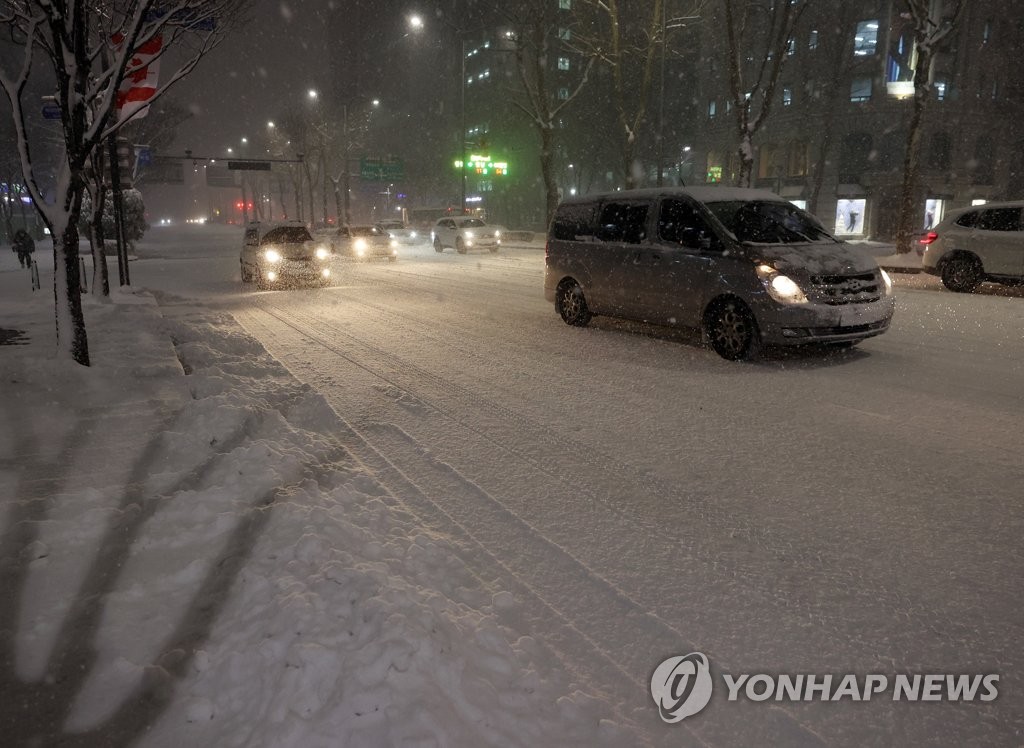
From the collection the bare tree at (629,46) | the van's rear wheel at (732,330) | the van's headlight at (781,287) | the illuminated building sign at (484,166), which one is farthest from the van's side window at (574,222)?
the illuminated building sign at (484,166)

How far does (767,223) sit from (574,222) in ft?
10.3

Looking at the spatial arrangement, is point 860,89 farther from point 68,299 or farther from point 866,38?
point 68,299

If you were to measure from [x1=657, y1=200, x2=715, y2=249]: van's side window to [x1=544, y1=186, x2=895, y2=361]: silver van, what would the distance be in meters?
0.01

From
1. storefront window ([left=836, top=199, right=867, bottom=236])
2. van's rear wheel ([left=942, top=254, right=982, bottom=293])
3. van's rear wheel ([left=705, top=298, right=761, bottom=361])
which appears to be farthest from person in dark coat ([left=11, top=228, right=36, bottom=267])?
storefront window ([left=836, top=199, right=867, bottom=236])

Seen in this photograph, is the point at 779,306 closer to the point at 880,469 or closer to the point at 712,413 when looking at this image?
the point at 712,413

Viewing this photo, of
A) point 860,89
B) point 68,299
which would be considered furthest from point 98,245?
point 860,89

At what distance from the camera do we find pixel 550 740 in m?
2.45

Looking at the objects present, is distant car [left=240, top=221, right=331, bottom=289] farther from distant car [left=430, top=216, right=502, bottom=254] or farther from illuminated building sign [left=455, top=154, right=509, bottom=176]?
illuminated building sign [left=455, top=154, right=509, bottom=176]

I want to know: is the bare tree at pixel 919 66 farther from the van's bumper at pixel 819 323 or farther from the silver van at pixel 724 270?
the van's bumper at pixel 819 323

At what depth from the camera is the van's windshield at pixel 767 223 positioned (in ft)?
27.7

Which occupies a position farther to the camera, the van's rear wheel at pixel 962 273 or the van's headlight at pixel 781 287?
the van's rear wheel at pixel 962 273

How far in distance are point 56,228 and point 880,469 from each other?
28.0 ft

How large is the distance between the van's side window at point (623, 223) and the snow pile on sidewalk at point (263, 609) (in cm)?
558

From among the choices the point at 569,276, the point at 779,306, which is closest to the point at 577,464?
the point at 779,306
